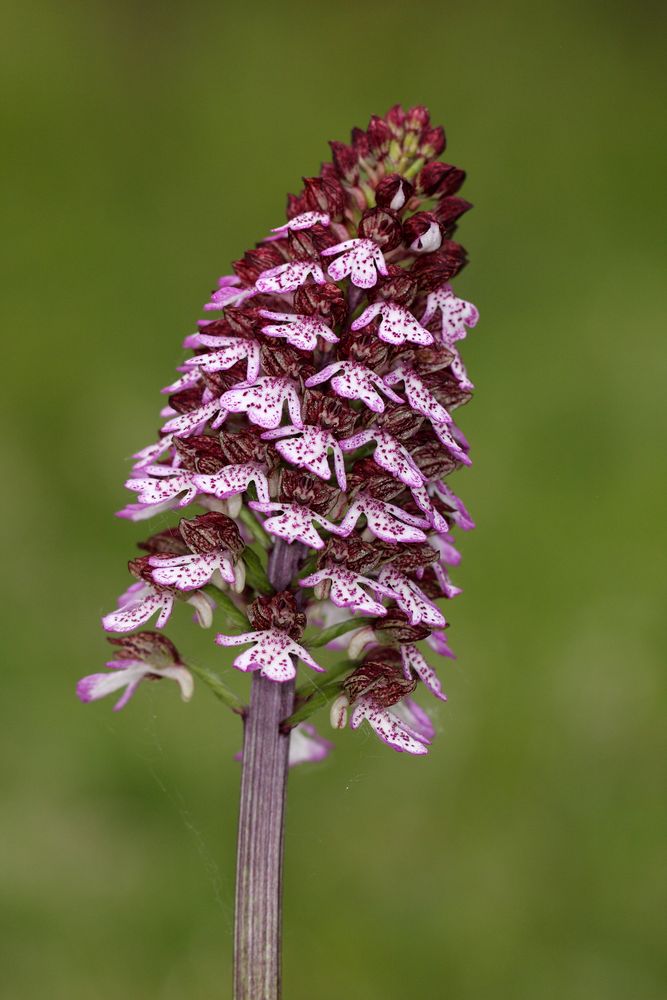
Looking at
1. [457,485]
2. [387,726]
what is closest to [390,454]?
[387,726]

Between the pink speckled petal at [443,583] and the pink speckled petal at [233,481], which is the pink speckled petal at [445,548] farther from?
the pink speckled petal at [233,481]

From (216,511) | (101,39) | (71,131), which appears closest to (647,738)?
(216,511)

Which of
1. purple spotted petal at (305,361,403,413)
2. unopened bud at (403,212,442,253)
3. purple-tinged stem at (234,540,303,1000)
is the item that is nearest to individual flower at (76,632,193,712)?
purple-tinged stem at (234,540,303,1000)

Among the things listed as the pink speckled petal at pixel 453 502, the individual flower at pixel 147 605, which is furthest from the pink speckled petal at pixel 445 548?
the individual flower at pixel 147 605

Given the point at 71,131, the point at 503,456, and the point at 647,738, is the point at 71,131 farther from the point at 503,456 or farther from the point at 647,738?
the point at 647,738

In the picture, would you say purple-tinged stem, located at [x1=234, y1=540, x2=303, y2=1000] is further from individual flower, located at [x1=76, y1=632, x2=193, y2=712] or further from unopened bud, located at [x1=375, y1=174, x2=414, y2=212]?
unopened bud, located at [x1=375, y1=174, x2=414, y2=212]

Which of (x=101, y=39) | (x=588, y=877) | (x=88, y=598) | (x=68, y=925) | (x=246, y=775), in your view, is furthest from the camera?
(x=101, y=39)

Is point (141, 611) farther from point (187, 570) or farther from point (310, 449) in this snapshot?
point (310, 449)
